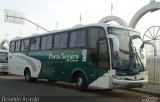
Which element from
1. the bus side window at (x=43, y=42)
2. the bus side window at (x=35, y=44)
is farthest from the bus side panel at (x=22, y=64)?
the bus side window at (x=43, y=42)

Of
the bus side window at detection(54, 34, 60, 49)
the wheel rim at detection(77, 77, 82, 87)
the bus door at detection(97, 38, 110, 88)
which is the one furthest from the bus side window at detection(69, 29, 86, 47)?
the wheel rim at detection(77, 77, 82, 87)

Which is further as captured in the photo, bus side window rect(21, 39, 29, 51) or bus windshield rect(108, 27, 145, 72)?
bus side window rect(21, 39, 29, 51)

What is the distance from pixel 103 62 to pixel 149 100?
2.78 metres

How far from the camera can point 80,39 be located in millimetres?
17094

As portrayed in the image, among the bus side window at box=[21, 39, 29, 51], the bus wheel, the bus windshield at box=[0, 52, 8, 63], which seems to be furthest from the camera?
the bus windshield at box=[0, 52, 8, 63]

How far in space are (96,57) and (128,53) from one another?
156 centimetres

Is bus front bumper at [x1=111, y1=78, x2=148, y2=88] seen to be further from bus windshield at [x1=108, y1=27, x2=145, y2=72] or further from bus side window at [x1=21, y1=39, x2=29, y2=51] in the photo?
bus side window at [x1=21, y1=39, x2=29, y2=51]

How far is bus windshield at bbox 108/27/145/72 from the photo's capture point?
48.6 feet

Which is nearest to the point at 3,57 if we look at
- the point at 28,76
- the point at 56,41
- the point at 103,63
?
the point at 28,76

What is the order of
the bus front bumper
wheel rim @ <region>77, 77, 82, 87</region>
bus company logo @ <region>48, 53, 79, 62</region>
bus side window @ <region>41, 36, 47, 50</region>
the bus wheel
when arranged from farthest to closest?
bus side window @ <region>41, 36, 47, 50</region>
bus company logo @ <region>48, 53, 79, 62</region>
wheel rim @ <region>77, 77, 82, 87</region>
the bus wheel
the bus front bumper

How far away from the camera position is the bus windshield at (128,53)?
14828 mm

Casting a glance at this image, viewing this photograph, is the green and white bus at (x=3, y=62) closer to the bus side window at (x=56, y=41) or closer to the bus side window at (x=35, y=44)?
the bus side window at (x=35, y=44)

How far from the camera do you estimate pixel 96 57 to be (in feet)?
51.6

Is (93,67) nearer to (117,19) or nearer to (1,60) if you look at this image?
(117,19)
